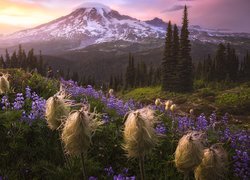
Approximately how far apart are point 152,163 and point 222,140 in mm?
2421

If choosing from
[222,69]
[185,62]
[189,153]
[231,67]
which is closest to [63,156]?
[189,153]

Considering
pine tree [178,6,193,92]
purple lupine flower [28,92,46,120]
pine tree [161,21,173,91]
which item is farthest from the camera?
pine tree [161,21,173,91]

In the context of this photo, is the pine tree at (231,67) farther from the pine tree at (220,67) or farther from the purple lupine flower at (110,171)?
the purple lupine flower at (110,171)

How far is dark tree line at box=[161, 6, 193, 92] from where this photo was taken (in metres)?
68.9

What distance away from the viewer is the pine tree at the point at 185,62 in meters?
68.7

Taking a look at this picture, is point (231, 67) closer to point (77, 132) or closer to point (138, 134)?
point (138, 134)

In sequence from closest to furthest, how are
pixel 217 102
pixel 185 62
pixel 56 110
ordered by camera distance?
pixel 56 110
pixel 217 102
pixel 185 62

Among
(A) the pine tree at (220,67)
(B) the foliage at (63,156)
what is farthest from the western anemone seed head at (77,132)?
(A) the pine tree at (220,67)

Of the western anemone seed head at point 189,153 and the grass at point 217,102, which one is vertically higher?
the western anemone seed head at point 189,153

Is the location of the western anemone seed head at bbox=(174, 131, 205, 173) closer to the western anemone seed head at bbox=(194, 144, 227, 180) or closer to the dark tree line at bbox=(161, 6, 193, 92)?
the western anemone seed head at bbox=(194, 144, 227, 180)

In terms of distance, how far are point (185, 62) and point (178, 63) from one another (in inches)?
70.6

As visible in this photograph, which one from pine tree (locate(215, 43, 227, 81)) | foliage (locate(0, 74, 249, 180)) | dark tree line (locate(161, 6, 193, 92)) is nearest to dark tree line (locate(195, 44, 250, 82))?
pine tree (locate(215, 43, 227, 81))

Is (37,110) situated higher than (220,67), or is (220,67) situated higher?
(37,110)

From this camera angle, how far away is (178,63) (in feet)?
232
